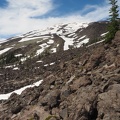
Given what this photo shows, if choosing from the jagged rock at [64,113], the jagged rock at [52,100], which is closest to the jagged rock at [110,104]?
the jagged rock at [64,113]

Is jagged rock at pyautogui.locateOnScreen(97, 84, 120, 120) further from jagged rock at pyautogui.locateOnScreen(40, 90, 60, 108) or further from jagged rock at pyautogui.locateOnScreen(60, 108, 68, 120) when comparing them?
jagged rock at pyautogui.locateOnScreen(40, 90, 60, 108)

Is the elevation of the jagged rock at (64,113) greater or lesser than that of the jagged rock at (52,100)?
lesser

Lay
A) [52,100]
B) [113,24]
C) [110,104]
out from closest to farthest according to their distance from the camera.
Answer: [110,104] < [52,100] < [113,24]

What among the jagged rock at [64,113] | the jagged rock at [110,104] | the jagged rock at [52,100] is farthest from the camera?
the jagged rock at [52,100]

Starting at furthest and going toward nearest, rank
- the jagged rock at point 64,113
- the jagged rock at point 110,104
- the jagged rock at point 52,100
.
Result: 1. the jagged rock at point 52,100
2. the jagged rock at point 64,113
3. the jagged rock at point 110,104

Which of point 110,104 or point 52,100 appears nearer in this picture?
point 110,104

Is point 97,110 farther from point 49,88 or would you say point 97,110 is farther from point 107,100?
point 49,88

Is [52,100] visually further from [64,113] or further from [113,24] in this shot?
[113,24]

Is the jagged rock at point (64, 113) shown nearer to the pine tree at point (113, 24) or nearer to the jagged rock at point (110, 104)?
the jagged rock at point (110, 104)

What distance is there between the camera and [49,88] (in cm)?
5075

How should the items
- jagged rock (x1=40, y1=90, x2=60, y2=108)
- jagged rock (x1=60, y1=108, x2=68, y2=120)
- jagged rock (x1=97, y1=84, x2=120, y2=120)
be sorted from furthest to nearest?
jagged rock (x1=40, y1=90, x2=60, y2=108)
jagged rock (x1=60, y1=108, x2=68, y2=120)
jagged rock (x1=97, y1=84, x2=120, y2=120)

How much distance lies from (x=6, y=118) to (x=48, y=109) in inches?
398

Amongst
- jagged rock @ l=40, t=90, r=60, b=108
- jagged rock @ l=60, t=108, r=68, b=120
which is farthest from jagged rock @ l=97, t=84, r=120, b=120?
jagged rock @ l=40, t=90, r=60, b=108

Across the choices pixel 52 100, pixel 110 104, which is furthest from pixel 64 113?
pixel 110 104
